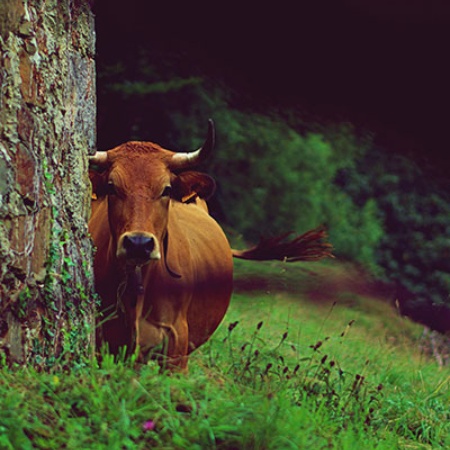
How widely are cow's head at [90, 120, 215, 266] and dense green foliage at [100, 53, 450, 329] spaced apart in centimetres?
677

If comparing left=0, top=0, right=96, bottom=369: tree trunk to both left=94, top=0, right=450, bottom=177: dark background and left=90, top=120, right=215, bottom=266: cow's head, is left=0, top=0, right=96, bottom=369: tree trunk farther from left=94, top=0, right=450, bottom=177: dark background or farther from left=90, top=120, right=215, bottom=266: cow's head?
left=94, top=0, right=450, bottom=177: dark background

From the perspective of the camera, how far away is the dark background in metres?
9.71

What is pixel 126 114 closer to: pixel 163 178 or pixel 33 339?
pixel 163 178

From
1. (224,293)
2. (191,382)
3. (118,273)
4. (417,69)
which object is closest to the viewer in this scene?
(191,382)

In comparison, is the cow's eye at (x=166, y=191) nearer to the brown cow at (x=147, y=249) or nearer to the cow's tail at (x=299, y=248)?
the brown cow at (x=147, y=249)

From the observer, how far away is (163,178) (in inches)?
251

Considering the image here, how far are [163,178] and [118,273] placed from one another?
0.63 metres


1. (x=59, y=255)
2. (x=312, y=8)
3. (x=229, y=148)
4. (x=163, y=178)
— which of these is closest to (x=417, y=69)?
(x=312, y=8)

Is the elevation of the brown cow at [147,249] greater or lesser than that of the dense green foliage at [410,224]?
greater

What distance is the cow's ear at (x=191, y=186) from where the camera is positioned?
260 inches

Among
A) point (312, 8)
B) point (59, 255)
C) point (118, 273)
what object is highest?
point (312, 8)

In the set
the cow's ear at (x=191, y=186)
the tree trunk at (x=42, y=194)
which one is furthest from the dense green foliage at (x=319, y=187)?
the tree trunk at (x=42, y=194)

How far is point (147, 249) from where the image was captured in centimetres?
592

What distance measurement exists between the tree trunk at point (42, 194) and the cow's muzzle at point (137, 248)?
80 centimetres
